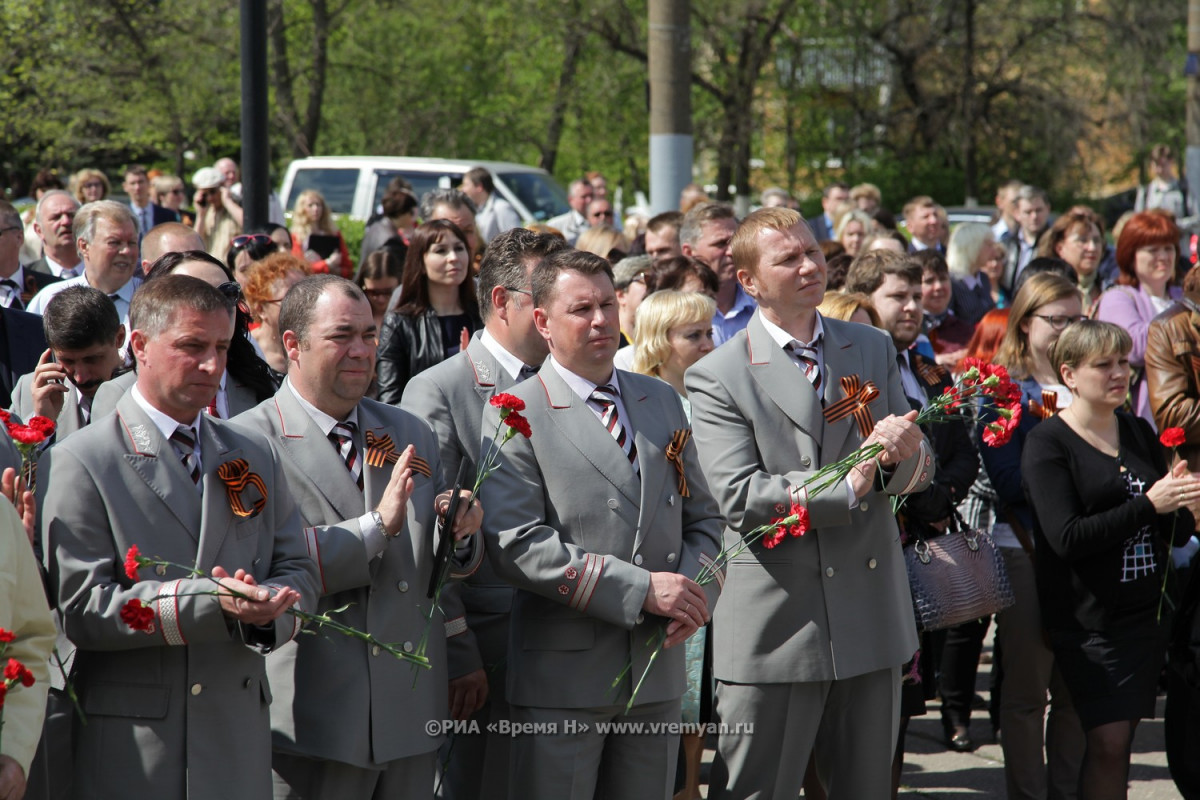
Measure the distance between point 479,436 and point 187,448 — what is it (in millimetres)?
1123

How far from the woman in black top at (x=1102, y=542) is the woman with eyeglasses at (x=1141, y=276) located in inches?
93.9

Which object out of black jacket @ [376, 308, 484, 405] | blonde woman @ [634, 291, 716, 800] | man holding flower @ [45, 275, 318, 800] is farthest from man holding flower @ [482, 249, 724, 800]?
black jacket @ [376, 308, 484, 405]

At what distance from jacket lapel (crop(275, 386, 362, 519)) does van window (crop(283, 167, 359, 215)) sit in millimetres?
12361

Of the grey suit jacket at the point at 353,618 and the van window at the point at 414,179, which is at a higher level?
the van window at the point at 414,179

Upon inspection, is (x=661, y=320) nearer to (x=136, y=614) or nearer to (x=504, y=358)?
(x=504, y=358)

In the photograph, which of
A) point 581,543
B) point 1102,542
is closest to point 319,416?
point 581,543

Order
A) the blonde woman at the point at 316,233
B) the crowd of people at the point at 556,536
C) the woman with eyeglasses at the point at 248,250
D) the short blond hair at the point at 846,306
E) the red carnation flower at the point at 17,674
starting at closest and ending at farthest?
the red carnation flower at the point at 17,674
the crowd of people at the point at 556,536
the short blond hair at the point at 846,306
the woman with eyeglasses at the point at 248,250
the blonde woman at the point at 316,233

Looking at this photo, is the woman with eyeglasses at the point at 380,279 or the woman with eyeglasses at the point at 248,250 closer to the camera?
the woman with eyeglasses at the point at 248,250

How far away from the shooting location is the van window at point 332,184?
16.0m

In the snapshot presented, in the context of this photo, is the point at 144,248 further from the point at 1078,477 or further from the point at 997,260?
the point at 997,260

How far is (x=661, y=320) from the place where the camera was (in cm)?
A: 554

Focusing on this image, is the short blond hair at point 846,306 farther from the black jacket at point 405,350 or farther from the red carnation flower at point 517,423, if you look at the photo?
the red carnation flower at point 517,423

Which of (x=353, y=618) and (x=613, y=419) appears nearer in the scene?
(x=353, y=618)

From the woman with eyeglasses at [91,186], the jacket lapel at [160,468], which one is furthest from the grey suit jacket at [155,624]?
the woman with eyeglasses at [91,186]
